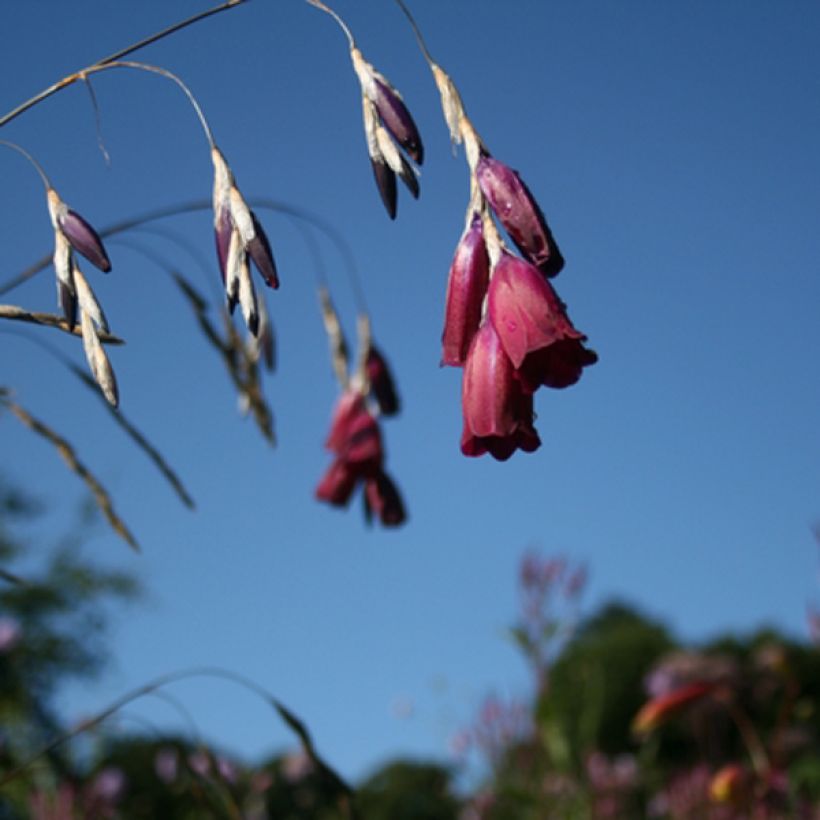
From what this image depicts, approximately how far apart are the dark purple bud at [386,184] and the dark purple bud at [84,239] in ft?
0.87

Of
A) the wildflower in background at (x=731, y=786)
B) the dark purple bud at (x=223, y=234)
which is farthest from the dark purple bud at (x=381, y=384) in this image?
the dark purple bud at (x=223, y=234)

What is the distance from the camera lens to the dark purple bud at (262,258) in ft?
3.23

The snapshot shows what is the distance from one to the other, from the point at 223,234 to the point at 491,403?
28 centimetres

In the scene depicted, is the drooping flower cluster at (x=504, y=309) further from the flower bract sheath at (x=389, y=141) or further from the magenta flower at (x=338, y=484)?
the magenta flower at (x=338, y=484)

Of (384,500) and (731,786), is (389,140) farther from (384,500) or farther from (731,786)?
(731,786)

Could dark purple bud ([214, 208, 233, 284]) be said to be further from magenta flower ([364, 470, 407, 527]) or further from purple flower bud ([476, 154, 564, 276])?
magenta flower ([364, 470, 407, 527])

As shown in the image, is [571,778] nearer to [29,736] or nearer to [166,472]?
[29,736]

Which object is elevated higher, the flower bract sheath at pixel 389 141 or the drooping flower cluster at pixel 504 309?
the flower bract sheath at pixel 389 141

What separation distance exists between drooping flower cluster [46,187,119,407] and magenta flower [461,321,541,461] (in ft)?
0.96

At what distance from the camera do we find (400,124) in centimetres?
98

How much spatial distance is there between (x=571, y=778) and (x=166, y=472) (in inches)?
104

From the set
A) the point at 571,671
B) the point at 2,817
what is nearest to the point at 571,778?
the point at 2,817

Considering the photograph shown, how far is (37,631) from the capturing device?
60.4 ft

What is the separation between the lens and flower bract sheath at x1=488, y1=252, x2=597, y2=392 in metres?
0.91
